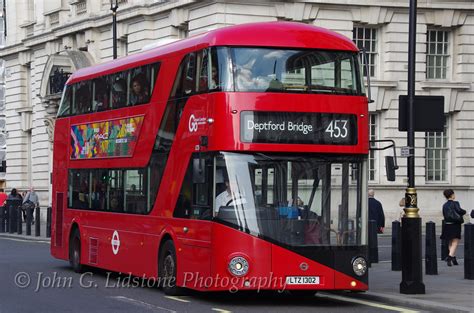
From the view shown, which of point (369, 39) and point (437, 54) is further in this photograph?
point (437, 54)

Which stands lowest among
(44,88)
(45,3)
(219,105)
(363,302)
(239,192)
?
(363,302)

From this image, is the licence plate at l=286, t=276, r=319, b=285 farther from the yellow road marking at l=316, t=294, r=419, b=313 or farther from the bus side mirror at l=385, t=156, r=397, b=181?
the bus side mirror at l=385, t=156, r=397, b=181

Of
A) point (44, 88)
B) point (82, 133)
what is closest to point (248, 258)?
point (82, 133)

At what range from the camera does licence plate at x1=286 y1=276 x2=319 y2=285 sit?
1719 cm

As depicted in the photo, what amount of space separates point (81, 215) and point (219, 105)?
7.18 metres

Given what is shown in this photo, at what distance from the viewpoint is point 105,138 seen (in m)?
22.2

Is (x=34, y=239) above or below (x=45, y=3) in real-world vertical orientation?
below

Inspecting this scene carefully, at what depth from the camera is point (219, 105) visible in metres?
17.3

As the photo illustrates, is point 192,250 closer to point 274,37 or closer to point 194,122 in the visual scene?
point 194,122

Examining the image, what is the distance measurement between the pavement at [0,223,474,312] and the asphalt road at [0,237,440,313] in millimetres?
218

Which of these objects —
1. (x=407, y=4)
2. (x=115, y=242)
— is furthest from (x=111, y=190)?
(x=407, y=4)

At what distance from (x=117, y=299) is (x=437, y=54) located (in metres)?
27.2

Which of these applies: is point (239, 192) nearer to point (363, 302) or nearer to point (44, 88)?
point (363, 302)

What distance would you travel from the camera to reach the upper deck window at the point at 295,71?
57.2 ft
